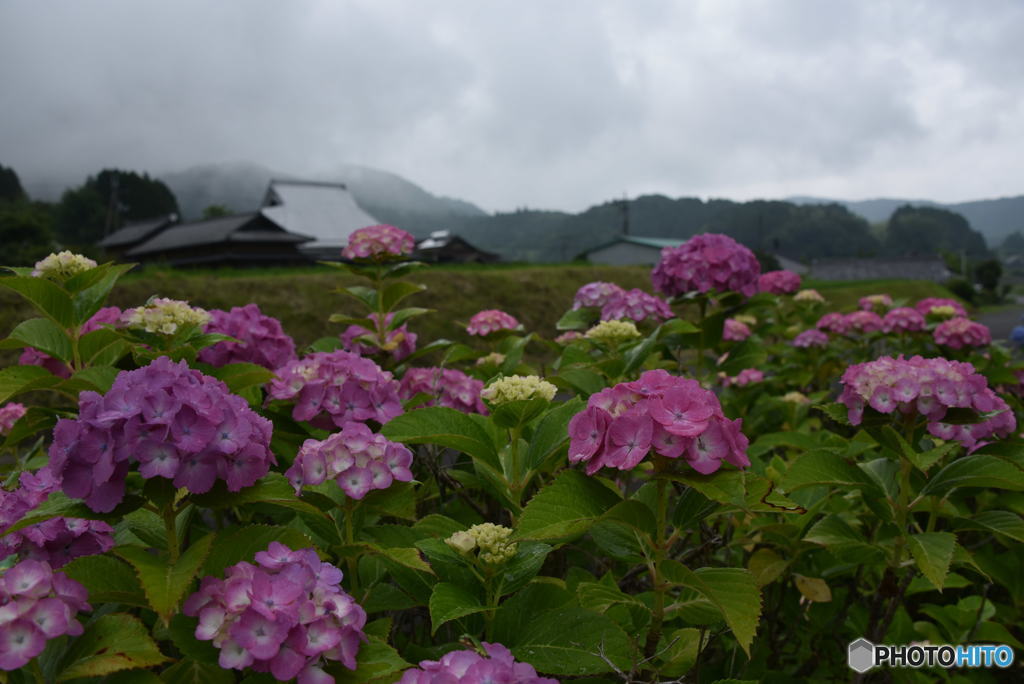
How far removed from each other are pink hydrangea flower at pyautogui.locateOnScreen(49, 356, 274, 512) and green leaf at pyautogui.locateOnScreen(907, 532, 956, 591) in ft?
5.17

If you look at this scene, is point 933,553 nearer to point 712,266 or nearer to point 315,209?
point 712,266

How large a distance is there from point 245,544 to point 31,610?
1.12ft

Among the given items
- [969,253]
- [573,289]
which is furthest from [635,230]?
[573,289]

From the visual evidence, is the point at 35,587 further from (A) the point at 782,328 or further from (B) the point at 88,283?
(A) the point at 782,328

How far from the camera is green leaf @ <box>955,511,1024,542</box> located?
6.12ft

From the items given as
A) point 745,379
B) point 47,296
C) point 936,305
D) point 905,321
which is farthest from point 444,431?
point 936,305

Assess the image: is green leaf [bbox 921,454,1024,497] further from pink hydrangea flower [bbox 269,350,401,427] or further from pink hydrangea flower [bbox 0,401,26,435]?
pink hydrangea flower [bbox 0,401,26,435]

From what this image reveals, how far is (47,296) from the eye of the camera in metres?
1.83

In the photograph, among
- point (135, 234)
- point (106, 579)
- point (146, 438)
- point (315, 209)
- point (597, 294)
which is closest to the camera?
point (146, 438)

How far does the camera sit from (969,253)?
111562 millimetres

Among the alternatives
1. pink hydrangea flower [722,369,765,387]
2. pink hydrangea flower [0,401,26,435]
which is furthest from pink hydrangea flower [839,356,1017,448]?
pink hydrangea flower [0,401,26,435]

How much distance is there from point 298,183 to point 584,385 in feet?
162

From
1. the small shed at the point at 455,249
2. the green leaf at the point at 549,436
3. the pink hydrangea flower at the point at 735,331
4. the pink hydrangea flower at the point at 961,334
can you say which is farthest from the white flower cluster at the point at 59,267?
the small shed at the point at 455,249

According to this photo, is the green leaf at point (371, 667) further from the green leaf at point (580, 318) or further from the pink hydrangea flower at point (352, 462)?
the green leaf at point (580, 318)
